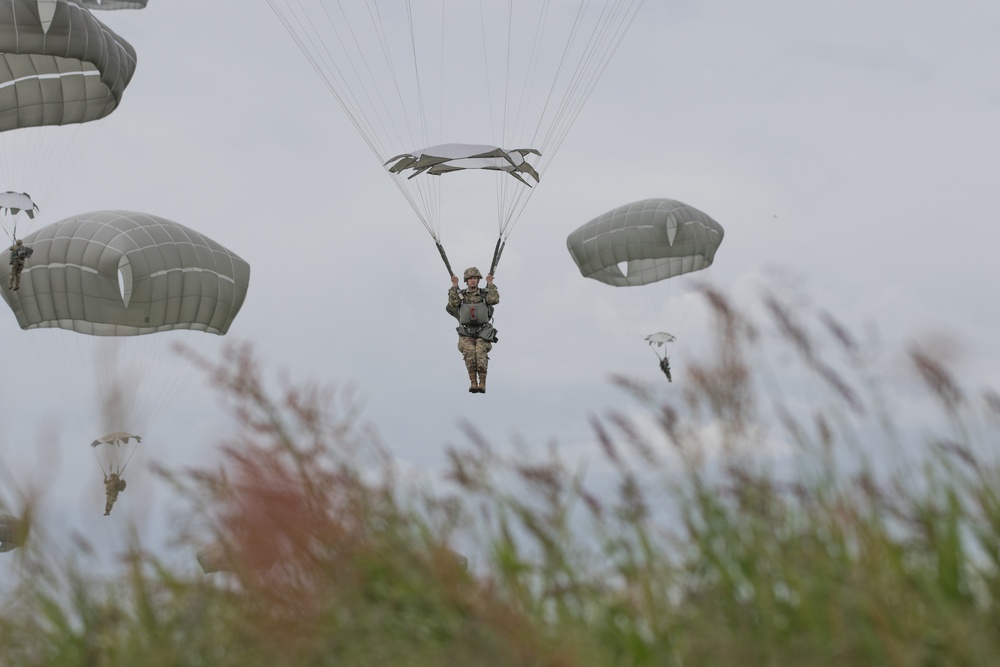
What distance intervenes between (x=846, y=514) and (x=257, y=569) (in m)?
1.81

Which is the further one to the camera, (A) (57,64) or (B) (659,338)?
(B) (659,338)

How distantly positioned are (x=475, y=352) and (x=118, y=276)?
26.2 feet

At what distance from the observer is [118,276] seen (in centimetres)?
2373

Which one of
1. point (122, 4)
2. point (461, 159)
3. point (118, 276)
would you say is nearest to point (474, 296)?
point (461, 159)

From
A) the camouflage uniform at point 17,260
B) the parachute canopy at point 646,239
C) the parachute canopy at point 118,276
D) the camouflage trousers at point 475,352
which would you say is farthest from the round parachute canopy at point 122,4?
the parachute canopy at point 646,239

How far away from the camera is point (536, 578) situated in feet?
13.0

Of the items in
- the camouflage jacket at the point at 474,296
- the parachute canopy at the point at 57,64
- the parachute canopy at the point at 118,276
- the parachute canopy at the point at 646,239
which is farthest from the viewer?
the parachute canopy at the point at 646,239

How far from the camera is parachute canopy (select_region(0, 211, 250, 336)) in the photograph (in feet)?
76.7

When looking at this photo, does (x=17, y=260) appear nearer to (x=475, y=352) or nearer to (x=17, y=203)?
(x=17, y=203)

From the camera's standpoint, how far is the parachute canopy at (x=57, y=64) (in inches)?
701

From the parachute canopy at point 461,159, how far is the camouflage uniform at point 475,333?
203cm

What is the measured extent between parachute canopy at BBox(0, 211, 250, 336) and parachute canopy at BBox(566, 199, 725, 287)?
30.2 ft

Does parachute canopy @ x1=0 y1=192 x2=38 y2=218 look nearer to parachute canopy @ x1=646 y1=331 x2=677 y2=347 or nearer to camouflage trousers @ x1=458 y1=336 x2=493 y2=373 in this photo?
camouflage trousers @ x1=458 y1=336 x2=493 y2=373

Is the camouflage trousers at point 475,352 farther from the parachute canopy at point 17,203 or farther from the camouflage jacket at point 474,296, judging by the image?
the parachute canopy at point 17,203
